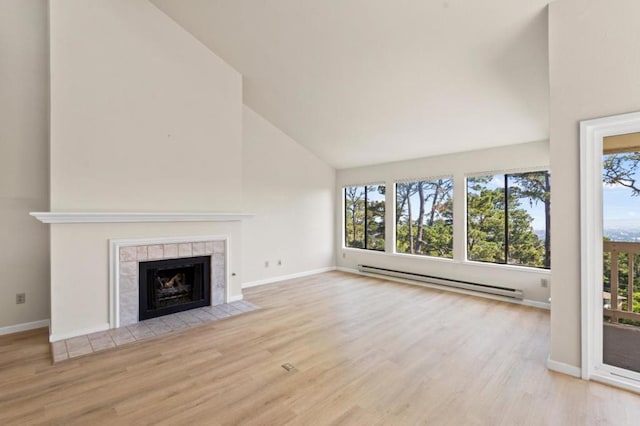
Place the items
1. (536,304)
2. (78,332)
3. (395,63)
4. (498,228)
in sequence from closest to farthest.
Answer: (78,332) < (395,63) < (536,304) < (498,228)

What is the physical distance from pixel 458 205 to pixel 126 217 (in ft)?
16.9

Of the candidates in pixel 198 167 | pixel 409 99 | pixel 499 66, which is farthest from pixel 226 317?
pixel 499 66

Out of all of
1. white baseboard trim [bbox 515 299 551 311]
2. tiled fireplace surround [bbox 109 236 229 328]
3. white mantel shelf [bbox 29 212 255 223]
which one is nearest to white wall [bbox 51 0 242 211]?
white mantel shelf [bbox 29 212 255 223]

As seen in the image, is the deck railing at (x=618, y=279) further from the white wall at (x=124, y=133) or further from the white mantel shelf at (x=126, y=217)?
the white wall at (x=124, y=133)

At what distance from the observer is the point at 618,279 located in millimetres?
2568

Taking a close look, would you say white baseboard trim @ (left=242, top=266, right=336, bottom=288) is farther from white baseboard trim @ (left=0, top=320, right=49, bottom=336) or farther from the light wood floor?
white baseboard trim @ (left=0, top=320, right=49, bottom=336)

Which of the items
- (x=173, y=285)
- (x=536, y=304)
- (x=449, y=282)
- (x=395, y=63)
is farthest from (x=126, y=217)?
(x=536, y=304)

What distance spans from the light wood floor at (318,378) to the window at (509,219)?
1174mm

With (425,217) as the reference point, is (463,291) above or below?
below

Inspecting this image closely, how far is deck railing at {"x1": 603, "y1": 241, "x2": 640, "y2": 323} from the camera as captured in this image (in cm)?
249

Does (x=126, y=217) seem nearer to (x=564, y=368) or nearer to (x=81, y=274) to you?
(x=81, y=274)

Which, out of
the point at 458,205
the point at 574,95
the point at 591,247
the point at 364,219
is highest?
the point at 574,95

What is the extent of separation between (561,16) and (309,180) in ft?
15.8

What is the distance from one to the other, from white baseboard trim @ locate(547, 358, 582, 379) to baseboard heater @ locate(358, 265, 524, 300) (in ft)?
7.02
